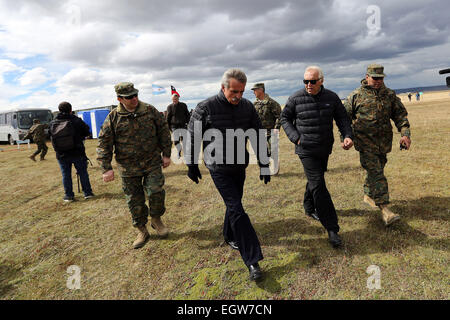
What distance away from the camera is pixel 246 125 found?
10.7 ft

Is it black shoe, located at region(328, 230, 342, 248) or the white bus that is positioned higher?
the white bus

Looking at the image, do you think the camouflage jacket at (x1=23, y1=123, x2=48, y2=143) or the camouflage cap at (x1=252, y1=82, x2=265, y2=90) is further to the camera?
the camouflage jacket at (x1=23, y1=123, x2=48, y2=143)

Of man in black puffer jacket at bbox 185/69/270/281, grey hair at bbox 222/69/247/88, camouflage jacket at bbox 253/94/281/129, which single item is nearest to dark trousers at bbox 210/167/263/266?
man in black puffer jacket at bbox 185/69/270/281

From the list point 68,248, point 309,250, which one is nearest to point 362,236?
point 309,250

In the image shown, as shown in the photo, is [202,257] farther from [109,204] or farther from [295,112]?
[109,204]

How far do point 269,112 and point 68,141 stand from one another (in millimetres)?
4878

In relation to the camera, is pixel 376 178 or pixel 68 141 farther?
→ pixel 68 141

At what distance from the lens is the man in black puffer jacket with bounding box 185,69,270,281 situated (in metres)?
2.98

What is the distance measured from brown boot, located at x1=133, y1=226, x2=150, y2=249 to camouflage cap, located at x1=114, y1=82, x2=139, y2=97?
6.52 feet

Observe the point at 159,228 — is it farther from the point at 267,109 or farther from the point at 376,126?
the point at 267,109

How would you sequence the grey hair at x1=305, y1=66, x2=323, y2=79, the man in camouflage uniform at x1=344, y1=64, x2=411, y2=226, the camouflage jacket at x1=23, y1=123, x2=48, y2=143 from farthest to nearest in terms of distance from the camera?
the camouflage jacket at x1=23, y1=123, x2=48, y2=143 < the man in camouflage uniform at x1=344, y1=64, x2=411, y2=226 < the grey hair at x1=305, y1=66, x2=323, y2=79

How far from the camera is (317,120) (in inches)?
140
